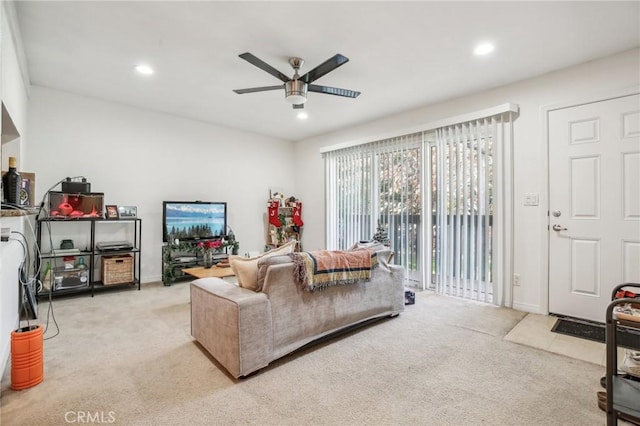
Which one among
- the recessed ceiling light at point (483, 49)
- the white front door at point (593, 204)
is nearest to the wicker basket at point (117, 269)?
the recessed ceiling light at point (483, 49)

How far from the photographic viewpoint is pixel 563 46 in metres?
2.80

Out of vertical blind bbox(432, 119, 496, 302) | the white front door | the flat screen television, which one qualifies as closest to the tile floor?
the white front door

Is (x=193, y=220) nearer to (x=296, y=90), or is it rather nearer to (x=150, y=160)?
(x=150, y=160)

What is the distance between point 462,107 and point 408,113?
829 mm

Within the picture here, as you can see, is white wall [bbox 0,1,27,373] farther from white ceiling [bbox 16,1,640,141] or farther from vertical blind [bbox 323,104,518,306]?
vertical blind [bbox 323,104,518,306]

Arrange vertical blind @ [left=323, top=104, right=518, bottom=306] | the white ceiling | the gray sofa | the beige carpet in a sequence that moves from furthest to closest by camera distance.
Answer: vertical blind @ [left=323, top=104, right=518, bottom=306] → the white ceiling → the gray sofa → the beige carpet

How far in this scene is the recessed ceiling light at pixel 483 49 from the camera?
2801 mm

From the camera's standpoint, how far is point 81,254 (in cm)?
388

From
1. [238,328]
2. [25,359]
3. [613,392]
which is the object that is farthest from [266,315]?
[613,392]

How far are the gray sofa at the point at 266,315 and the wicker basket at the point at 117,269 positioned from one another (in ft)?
7.35

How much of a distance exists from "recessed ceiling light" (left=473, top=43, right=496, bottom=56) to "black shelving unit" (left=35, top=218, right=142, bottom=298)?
4567 millimetres

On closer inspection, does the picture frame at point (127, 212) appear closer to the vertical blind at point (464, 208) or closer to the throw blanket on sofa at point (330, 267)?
the throw blanket on sofa at point (330, 267)

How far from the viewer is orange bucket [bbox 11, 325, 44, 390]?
189 centimetres

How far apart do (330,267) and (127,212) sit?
3.38 metres
